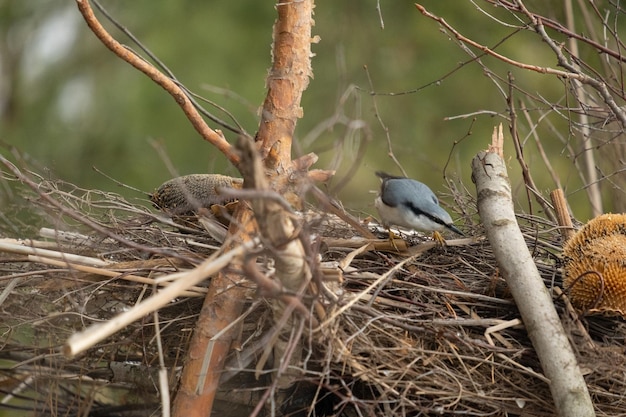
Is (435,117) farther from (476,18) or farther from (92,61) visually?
(92,61)

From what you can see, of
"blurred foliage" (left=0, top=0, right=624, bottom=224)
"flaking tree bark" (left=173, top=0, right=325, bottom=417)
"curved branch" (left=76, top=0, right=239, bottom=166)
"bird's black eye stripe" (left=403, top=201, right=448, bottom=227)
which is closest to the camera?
"curved branch" (left=76, top=0, right=239, bottom=166)

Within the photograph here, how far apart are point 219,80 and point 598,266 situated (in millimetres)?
3987

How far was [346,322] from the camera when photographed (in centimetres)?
208

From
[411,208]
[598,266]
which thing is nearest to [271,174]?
[411,208]

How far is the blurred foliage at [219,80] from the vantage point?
5867mm

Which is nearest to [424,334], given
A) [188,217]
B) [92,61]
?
[188,217]

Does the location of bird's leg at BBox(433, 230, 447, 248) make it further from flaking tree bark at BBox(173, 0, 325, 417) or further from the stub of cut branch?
flaking tree bark at BBox(173, 0, 325, 417)

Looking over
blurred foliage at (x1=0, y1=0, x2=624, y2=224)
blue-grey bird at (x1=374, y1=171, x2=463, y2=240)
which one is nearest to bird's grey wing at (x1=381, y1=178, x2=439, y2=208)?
blue-grey bird at (x1=374, y1=171, x2=463, y2=240)

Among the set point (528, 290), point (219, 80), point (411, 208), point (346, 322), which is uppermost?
point (219, 80)

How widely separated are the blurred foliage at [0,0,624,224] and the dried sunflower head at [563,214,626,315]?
306 cm

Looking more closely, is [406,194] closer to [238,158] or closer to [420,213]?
[420,213]

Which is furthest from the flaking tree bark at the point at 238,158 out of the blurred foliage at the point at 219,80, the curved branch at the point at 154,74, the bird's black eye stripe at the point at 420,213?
the blurred foliage at the point at 219,80

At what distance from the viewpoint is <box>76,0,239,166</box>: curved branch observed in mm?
2086

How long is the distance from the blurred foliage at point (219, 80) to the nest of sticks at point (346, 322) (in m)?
2.83
